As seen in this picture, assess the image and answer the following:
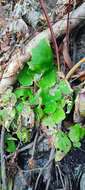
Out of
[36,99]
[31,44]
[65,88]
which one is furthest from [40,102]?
[31,44]

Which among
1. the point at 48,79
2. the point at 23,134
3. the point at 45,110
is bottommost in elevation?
the point at 23,134

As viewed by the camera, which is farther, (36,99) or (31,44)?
(31,44)

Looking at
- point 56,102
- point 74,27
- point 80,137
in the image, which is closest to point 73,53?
point 74,27

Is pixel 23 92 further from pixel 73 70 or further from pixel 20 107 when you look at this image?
pixel 73 70

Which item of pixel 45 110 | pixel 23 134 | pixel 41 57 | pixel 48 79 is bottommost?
pixel 23 134

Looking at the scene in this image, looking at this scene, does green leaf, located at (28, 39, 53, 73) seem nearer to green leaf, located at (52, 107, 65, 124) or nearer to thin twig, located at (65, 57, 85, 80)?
thin twig, located at (65, 57, 85, 80)

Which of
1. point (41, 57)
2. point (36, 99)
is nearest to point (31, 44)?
point (41, 57)

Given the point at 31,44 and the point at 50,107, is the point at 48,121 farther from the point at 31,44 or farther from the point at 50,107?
the point at 31,44

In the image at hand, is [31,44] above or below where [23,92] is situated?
above
